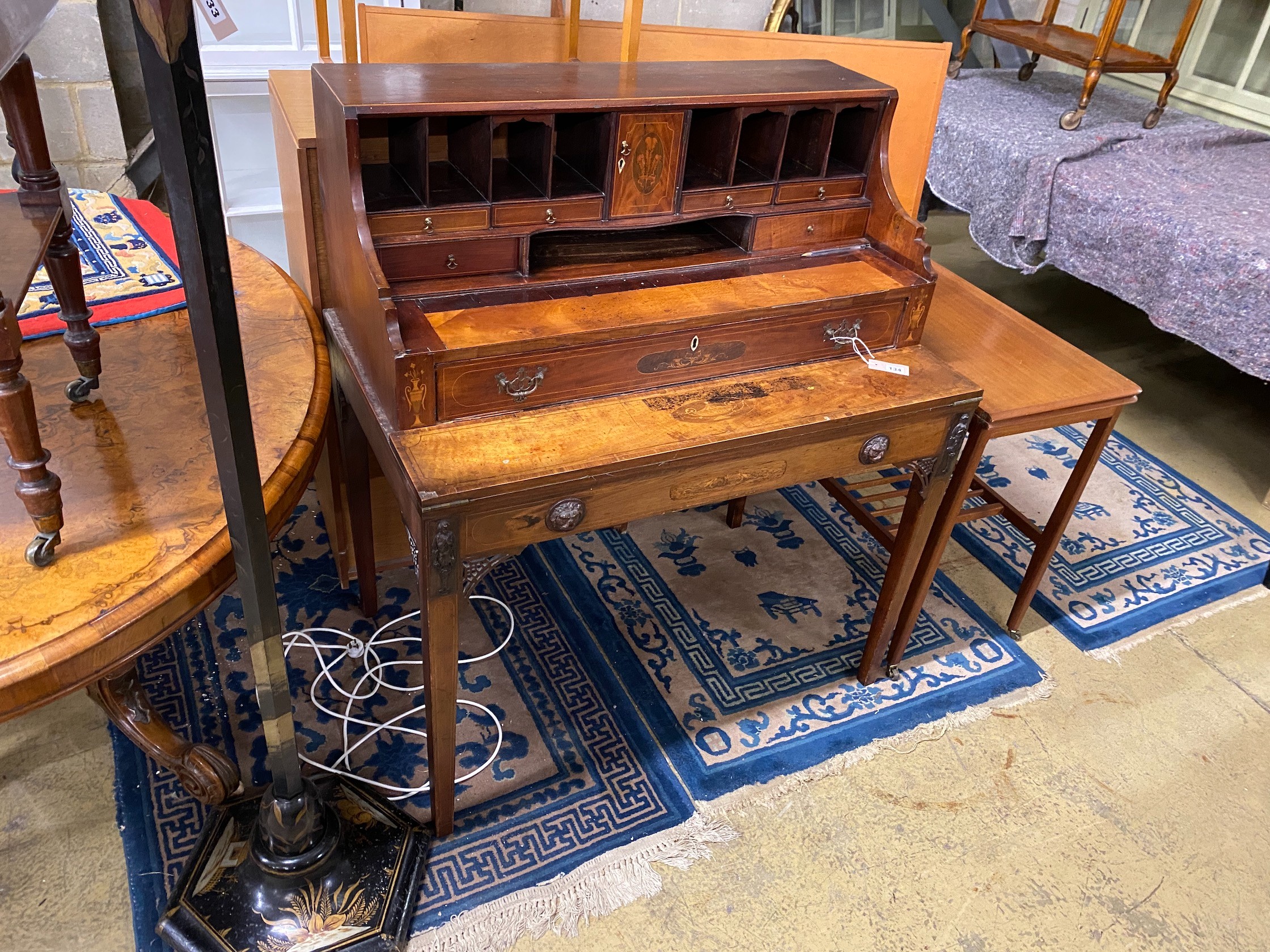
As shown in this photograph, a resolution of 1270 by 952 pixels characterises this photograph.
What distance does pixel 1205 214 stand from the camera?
9.66ft

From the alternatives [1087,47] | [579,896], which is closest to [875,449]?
[579,896]

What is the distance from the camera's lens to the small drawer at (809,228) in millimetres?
1829

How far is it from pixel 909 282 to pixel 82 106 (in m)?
2.31

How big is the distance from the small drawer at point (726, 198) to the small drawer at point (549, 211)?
0.18 metres

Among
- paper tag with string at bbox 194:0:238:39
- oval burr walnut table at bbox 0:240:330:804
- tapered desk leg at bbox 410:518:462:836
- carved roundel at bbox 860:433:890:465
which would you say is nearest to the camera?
paper tag with string at bbox 194:0:238:39

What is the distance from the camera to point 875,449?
1.75 m

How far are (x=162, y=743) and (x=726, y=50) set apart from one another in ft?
6.25

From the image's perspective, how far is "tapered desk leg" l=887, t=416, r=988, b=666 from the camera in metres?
1.97

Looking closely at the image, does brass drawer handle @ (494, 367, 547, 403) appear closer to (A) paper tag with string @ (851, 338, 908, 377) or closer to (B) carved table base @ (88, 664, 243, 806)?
(A) paper tag with string @ (851, 338, 908, 377)

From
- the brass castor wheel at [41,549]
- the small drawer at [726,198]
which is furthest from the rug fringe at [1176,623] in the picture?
the brass castor wheel at [41,549]

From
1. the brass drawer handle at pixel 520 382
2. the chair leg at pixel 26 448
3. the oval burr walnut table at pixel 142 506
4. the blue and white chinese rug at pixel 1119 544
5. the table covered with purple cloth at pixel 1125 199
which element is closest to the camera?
the chair leg at pixel 26 448

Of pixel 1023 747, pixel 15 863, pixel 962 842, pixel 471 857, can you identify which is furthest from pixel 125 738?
pixel 1023 747

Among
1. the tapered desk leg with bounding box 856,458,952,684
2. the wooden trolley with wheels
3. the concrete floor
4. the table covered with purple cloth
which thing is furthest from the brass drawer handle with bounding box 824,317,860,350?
the wooden trolley with wheels

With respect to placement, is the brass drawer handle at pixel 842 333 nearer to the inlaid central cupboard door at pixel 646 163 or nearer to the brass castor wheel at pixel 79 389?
the inlaid central cupboard door at pixel 646 163
